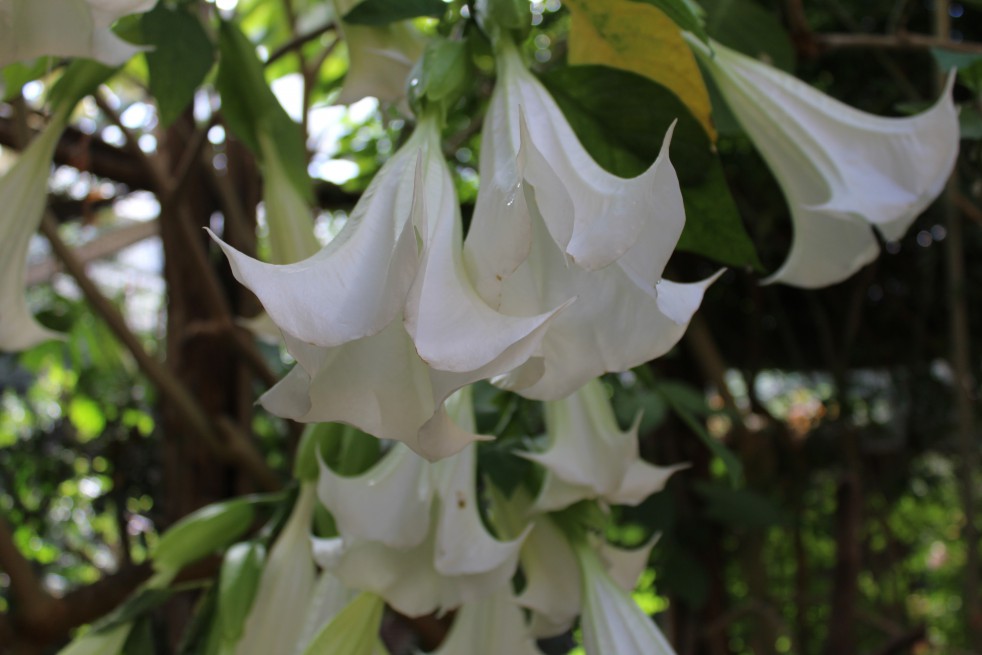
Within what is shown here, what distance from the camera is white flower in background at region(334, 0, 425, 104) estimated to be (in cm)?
30

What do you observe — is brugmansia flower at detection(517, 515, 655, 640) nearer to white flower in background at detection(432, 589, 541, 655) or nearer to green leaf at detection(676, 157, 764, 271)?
white flower in background at detection(432, 589, 541, 655)

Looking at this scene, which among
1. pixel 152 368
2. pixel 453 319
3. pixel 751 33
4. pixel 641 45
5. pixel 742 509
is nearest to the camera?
pixel 453 319

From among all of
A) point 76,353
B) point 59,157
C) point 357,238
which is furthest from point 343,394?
point 76,353

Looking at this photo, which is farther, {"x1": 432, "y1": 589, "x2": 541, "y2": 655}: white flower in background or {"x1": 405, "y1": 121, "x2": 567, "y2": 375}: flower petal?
{"x1": 432, "y1": 589, "x2": 541, "y2": 655}: white flower in background

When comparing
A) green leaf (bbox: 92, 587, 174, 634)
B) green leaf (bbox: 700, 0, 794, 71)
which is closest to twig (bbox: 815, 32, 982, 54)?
green leaf (bbox: 700, 0, 794, 71)

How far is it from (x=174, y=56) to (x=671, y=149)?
0.18m

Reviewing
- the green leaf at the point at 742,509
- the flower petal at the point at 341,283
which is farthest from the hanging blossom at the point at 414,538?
the green leaf at the point at 742,509

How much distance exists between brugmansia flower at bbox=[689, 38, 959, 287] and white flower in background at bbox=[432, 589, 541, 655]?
0.51 feet

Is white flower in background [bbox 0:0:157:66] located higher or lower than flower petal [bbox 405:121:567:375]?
higher

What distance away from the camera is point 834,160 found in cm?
27

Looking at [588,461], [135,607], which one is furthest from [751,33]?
[135,607]

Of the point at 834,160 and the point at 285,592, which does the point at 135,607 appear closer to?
the point at 285,592

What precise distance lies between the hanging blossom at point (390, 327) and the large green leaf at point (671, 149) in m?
0.08

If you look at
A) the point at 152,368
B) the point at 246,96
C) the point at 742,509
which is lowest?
the point at 742,509
